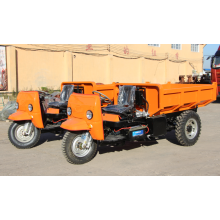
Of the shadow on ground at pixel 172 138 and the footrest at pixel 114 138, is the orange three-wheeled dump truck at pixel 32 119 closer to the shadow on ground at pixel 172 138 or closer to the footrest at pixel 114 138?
the footrest at pixel 114 138

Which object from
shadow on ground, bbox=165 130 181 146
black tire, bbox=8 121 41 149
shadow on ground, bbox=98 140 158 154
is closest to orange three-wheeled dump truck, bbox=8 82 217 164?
black tire, bbox=8 121 41 149

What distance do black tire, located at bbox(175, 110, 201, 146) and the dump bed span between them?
0.81 ft

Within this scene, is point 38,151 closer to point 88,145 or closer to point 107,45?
point 88,145

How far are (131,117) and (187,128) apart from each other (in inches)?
69.8

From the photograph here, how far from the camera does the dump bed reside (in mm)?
6340

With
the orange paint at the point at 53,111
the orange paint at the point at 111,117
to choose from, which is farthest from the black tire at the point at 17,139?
the orange paint at the point at 111,117

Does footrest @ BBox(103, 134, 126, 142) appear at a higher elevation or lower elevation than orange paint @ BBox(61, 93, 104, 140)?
lower

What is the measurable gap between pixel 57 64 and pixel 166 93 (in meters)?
13.2

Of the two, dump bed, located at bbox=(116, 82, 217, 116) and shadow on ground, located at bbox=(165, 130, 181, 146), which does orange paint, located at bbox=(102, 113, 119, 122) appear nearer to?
dump bed, located at bbox=(116, 82, 217, 116)

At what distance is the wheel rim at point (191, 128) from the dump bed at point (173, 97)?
373 millimetres

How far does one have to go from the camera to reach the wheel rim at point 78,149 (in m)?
5.43

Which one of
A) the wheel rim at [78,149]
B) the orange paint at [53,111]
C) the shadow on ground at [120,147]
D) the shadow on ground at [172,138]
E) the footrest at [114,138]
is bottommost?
the shadow on ground at [120,147]

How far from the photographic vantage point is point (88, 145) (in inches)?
219

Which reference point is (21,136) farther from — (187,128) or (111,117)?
(187,128)
